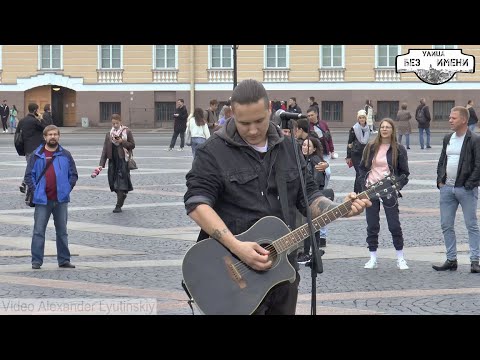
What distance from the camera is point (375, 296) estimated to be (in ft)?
30.7

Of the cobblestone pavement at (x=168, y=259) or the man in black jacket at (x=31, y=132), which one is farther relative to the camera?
the man in black jacket at (x=31, y=132)

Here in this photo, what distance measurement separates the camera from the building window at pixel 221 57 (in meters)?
46.2

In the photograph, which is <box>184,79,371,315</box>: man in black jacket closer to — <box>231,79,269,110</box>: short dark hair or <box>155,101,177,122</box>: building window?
<box>231,79,269,110</box>: short dark hair

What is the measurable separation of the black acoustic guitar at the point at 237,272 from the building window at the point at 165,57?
41.7 metres

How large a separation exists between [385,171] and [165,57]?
3673 centimetres

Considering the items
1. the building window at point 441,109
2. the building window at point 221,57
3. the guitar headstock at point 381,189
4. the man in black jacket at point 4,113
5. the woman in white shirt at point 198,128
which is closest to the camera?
the guitar headstock at point 381,189

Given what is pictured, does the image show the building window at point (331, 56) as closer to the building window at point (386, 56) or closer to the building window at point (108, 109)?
the building window at point (386, 56)

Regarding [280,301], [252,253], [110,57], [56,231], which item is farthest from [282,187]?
[110,57]

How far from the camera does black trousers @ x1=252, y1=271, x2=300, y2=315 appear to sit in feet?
17.6

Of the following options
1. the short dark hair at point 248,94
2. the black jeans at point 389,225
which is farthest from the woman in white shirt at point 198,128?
the short dark hair at point 248,94

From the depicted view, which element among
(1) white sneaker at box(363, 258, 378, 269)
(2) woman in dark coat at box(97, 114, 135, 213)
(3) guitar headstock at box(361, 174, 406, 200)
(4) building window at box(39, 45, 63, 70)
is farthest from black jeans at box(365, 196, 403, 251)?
(4) building window at box(39, 45, 63, 70)

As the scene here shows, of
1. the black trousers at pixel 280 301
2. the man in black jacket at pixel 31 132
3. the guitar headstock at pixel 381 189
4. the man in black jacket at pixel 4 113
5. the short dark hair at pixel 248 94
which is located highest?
the man in black jacket at pixel 4 113

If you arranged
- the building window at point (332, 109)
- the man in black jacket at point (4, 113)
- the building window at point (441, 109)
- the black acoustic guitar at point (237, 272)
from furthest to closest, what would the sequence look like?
the building window at point (332, 109)
the man in black jacket at point (4, 113)
the building window at point (441, 109)
the black acoustic guitar at point (237, 272)
